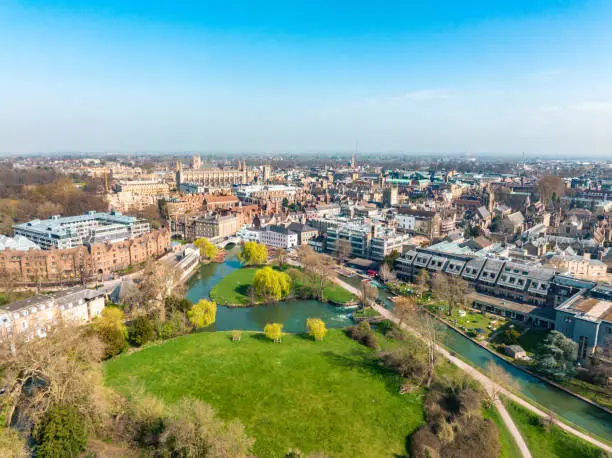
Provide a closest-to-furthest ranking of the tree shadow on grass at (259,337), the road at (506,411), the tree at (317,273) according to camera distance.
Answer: the road at (506,411) → the tree shadow on grass at (259,337) → the tree at (317,273)

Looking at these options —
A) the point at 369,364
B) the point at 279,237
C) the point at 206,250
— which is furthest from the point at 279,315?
the point at 279,237

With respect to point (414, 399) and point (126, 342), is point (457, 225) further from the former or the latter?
point (126, 342)

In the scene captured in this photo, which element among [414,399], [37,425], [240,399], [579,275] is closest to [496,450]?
[414,399]

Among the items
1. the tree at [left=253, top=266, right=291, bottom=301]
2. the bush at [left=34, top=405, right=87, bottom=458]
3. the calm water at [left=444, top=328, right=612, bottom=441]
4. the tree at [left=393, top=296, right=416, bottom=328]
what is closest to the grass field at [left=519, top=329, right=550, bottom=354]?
the calm water at [left=444, top=328, right=612, bottom=441]

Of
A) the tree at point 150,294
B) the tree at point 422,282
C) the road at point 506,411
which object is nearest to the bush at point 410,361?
the road at point 506,411

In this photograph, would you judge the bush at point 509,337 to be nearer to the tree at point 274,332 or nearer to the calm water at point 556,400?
the calm water at point 556,400

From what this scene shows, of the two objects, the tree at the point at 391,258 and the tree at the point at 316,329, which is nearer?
the tree at the point at 316,329

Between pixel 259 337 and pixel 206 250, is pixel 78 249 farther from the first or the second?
pixel 259 337

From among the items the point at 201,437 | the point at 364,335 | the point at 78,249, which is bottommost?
the point at 364,335
